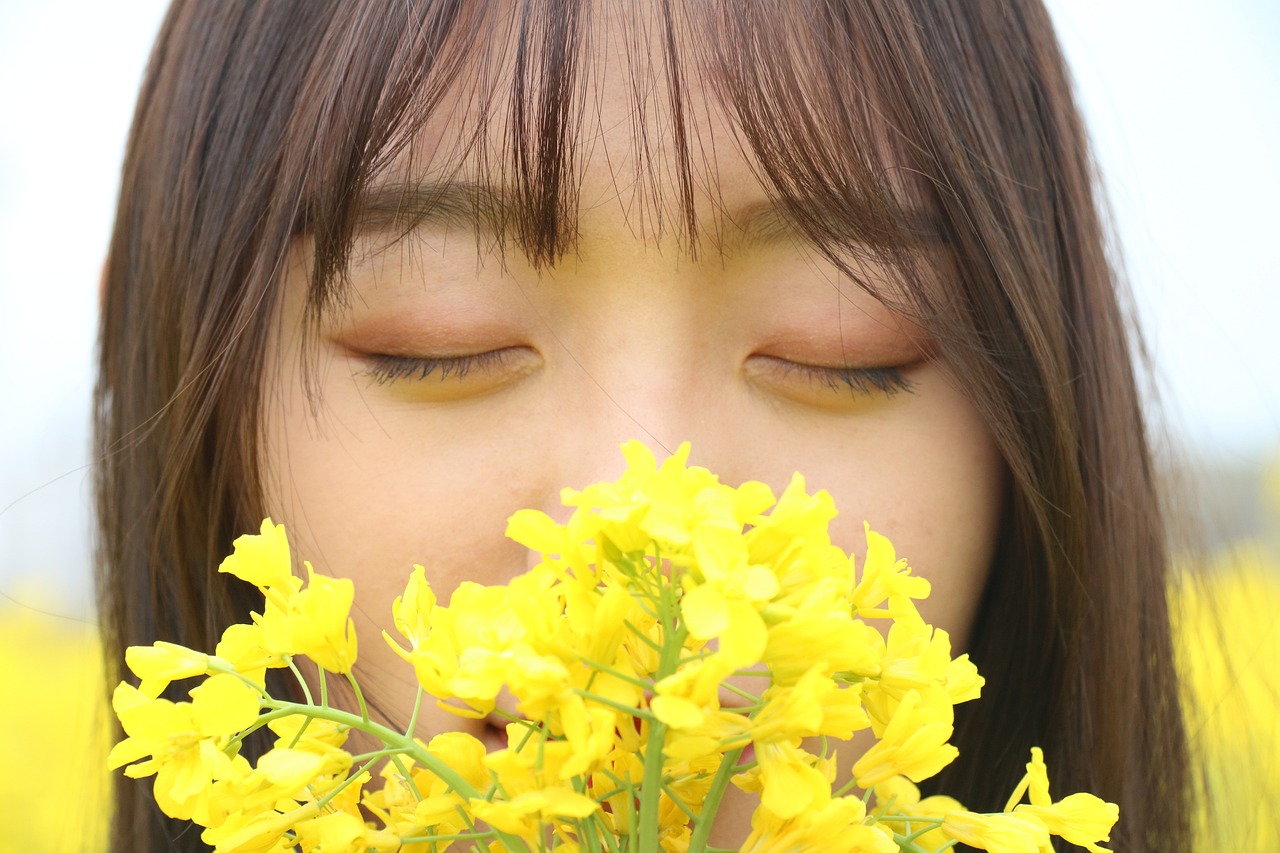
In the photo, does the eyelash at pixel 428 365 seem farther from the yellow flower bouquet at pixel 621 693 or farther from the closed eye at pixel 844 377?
the yellow flower bouquet at pixel 621 693

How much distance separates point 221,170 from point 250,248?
0.10m

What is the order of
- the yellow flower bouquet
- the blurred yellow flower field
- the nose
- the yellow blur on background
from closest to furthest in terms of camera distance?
the yellow flower bouquet
the nose
the yellow blur on background
the blurred yellow flower field

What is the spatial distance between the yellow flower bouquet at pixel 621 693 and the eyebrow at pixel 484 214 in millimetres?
349

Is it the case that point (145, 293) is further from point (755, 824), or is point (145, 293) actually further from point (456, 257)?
point (755, 824)

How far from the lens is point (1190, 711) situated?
4.77 feet

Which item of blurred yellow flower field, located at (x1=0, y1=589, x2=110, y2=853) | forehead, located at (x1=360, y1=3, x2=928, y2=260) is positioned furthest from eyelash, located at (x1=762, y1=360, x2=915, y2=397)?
blurred yellow flower field, located at (x1=0, y1=589, x2=110, y2=853)

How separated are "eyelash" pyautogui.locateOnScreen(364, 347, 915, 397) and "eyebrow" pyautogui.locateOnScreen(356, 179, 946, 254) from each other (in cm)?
9

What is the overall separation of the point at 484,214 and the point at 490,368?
109 mm

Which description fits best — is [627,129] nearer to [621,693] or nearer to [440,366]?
[440,366]

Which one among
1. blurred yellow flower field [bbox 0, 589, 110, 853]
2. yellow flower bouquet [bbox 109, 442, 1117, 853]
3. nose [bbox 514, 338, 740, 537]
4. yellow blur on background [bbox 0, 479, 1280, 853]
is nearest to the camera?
yellow flower bouquet [bbox 109, 442, 1117, 853]

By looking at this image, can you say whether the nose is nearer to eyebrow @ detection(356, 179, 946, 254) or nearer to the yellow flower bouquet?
eyebrow @ detection(356, 179, 946, 254)

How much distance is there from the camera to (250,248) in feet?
3.05

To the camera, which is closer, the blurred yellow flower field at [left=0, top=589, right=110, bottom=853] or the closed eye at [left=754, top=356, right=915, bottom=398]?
the closed eye at [left=754, top=356, right=915, bottom=398]

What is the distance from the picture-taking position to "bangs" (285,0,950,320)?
0.79 m
